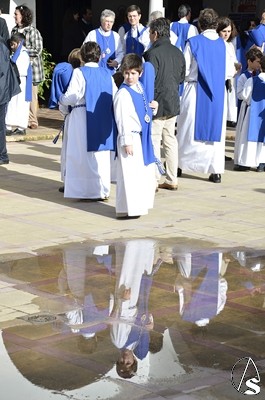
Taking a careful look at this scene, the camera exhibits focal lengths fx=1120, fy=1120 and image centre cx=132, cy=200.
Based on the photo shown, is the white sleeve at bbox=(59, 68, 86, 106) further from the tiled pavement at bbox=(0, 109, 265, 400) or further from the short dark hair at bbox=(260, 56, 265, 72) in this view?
the short dark hair at bbox=(260, 56, 265, 72)

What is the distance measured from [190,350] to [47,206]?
484 cm

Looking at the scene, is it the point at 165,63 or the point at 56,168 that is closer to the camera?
the point at 165,63

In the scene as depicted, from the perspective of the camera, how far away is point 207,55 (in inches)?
494

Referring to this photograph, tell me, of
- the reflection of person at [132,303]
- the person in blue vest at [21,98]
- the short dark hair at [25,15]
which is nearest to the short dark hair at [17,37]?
the person in blue vest at [21,98]

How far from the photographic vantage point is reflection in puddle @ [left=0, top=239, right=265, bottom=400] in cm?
590

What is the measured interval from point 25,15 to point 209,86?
443cm

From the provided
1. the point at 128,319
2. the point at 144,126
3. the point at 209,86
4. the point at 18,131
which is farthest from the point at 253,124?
the point at 128,319

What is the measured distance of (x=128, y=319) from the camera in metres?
7.13

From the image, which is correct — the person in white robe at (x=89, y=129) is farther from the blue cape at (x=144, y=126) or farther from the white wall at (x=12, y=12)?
the white wall at (x=12, y=12)

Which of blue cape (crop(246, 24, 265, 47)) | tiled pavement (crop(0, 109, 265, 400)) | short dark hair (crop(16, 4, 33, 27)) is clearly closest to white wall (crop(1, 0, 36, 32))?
short dark hair (crop(16, 4, 33, 27))

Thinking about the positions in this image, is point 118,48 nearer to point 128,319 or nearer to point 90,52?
point 90,52

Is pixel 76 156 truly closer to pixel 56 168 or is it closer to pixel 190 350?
pixel 56 168

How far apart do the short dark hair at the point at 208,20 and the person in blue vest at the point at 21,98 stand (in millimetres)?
3850

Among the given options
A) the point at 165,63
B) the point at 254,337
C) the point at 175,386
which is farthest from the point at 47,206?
the point at 175,386
